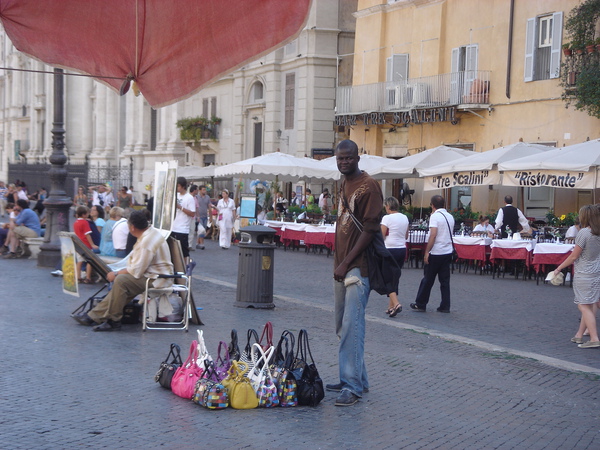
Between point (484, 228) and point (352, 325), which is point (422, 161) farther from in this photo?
point (352, 325)

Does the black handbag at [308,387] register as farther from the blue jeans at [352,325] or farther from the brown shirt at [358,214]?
the brown shirt at [358,214]

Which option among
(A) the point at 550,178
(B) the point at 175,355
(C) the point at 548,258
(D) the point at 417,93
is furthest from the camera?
(D) the point at 417,93

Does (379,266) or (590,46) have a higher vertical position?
(590,46)

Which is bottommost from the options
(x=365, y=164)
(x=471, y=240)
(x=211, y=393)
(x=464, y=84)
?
(x=211, y=393)

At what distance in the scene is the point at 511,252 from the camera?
17547 mm

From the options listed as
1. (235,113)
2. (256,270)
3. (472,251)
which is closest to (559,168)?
(472,251)

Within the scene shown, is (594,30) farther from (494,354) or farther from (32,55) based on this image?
(32,55)

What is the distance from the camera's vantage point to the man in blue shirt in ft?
61.8

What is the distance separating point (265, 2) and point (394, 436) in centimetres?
355

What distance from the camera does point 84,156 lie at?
5634 centimetres

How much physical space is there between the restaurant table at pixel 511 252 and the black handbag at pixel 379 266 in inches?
438

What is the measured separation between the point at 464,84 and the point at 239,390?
832 inches

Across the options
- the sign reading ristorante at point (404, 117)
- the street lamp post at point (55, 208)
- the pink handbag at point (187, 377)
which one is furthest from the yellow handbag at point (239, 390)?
the sign reading ristorante at point (404, 117)

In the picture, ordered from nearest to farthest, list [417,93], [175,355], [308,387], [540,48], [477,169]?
Result: 1. [308,387]
2. [175,355]
3. [477,169]
4. [540,48]
5. [417,93]
